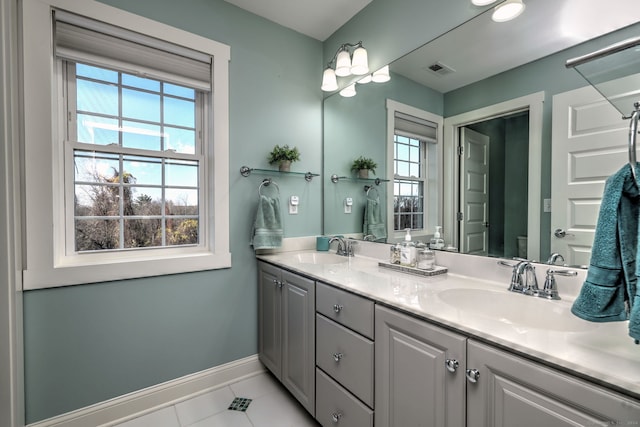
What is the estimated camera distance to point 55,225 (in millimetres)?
1514

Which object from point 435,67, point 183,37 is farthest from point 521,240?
point 183,37

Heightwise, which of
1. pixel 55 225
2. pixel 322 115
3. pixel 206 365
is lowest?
pixel 206 365

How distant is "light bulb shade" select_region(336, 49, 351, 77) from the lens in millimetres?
2045

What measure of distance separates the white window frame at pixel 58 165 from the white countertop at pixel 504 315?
0.77 m

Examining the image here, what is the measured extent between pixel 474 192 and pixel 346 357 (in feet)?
3.36

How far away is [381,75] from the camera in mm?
1937

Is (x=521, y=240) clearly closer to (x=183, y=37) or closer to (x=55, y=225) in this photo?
(x=183, y=37)

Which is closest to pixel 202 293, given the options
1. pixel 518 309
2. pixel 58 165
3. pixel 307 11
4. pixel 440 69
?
pixel 58 165

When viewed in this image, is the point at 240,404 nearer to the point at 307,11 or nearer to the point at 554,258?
the point at 554,258

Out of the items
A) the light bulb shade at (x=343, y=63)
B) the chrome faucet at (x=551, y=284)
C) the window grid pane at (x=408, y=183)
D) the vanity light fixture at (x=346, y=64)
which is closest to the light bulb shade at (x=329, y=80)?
the vanity light fixture at (x=346, y=64)

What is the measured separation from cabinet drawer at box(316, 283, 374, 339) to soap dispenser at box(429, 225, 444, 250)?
623mm

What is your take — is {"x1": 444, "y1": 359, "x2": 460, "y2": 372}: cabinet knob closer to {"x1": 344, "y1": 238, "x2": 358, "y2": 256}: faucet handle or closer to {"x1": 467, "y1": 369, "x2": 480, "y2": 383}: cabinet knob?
{"x1": 467, "y1": 369, "x2": 480, "y2": 383}: cabinet knob

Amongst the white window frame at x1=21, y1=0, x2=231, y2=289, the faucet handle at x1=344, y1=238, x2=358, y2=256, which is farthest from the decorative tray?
the white window frame at x1=21, y1=0, x2=231, y2=289

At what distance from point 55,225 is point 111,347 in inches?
28.8
